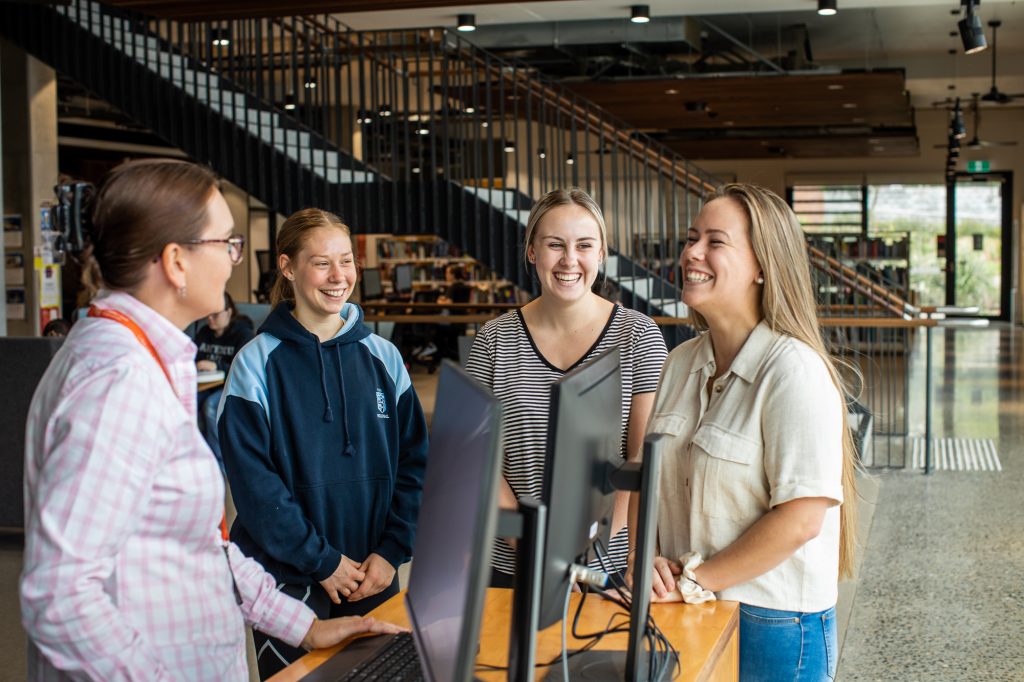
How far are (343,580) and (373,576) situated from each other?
0.22 ft

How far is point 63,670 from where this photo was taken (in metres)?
1.41

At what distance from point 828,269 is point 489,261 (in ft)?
8.87

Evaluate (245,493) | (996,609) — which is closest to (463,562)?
(245,493)

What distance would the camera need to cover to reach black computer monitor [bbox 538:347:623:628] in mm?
1325

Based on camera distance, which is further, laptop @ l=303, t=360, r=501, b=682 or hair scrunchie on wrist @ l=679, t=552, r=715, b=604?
hair scrunchie on wrist @ l=679, t=552, r=715, b=604

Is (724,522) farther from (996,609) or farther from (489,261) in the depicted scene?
(489,261)

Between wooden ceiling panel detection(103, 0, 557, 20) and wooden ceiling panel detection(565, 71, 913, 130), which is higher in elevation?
wooden ceiling panel detection(103, 0, 557, 20)

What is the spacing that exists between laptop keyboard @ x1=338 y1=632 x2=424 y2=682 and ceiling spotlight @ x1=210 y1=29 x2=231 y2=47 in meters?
8.62

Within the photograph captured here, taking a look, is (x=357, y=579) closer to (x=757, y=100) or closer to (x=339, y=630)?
(x=339, y=630)

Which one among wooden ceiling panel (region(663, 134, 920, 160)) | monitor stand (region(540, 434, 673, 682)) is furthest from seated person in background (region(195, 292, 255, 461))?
wooden ceiling panel (region(663, 134, 920, 160))

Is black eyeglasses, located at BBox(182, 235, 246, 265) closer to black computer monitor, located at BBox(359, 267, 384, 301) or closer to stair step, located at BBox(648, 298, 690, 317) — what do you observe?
stair step, located at BBox(648, 298, 690, 317)

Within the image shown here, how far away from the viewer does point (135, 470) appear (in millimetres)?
1359

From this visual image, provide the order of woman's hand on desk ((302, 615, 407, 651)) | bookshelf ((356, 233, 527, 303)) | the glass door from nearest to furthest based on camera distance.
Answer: woman's hand on desk ((302, 615, 407, 651)) → bookshelf ((356, 233, 527, 303)) → the glass door

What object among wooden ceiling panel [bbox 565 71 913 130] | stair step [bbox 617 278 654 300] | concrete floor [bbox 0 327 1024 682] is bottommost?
concrete floor [bbox 0 327 1024 682]
